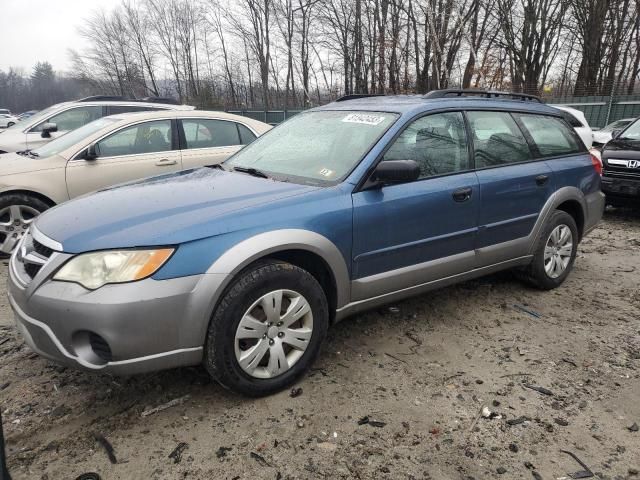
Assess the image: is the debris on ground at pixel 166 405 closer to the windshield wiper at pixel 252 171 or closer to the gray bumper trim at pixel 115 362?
the gray bumper trim at pixel 115 362

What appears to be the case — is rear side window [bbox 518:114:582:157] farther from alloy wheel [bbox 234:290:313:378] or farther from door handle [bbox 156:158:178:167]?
door handle [bbox 156:158:178:167]

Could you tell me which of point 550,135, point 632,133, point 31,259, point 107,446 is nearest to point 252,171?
point 31,259

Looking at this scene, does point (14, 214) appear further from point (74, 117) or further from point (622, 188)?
point (622, 188)

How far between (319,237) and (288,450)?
3.65 feet

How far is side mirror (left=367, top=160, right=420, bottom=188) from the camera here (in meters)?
2.85

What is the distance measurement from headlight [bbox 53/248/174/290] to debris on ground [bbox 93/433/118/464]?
0.77m

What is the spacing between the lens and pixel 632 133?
7.75 meters

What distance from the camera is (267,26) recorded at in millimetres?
32062

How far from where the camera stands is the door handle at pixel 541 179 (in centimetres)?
387

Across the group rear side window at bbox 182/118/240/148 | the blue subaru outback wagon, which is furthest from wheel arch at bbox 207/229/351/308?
rear side window at bbox 182/118/240/148

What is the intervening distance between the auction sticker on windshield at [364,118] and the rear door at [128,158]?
3.00 meters

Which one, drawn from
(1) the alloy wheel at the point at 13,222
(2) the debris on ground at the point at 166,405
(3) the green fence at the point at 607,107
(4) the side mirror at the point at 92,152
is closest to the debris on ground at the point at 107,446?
(2) the debris on ground at the point at 166,405

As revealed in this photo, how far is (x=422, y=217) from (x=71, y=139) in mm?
4500

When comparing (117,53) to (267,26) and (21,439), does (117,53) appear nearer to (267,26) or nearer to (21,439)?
(267,26)
